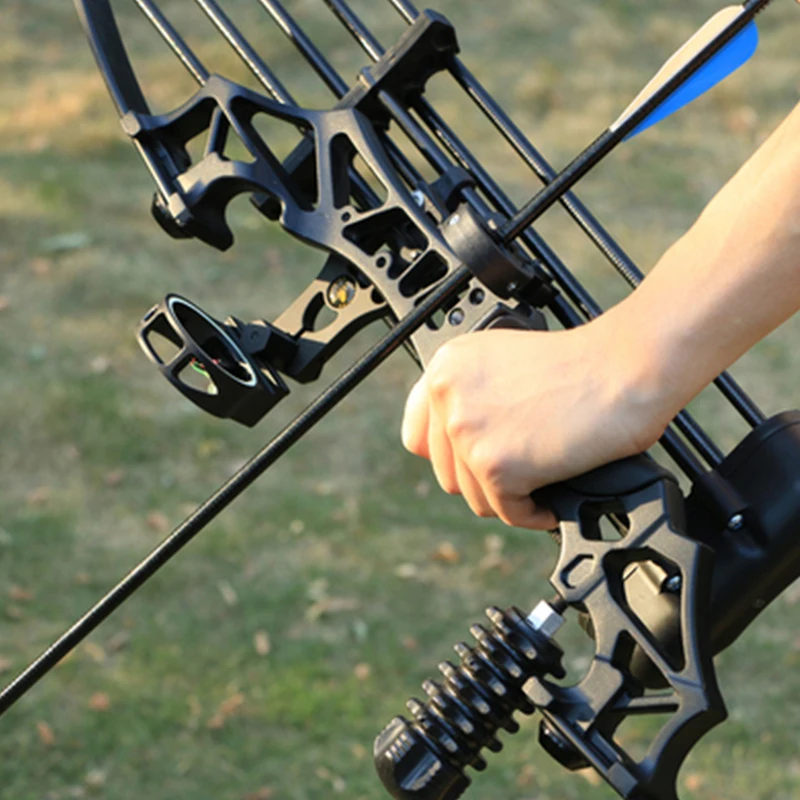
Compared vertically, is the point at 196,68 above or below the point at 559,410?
below

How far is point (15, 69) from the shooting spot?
21.8 ft

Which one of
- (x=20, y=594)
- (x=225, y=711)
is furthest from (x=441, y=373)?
(x=20, y=594)

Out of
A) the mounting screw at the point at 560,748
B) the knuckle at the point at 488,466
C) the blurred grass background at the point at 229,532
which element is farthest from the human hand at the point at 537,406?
the blurred grass background at the point at 229,532

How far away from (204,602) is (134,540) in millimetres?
379

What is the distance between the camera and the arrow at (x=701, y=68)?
142 cm

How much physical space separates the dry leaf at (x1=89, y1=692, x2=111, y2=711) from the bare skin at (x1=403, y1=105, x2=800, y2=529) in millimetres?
2176

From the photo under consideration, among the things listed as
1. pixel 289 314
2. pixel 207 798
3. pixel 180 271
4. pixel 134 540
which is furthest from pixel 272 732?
pixel 180 271

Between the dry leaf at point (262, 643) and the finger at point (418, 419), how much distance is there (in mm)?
2148

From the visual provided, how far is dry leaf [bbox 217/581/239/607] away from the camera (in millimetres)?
3552

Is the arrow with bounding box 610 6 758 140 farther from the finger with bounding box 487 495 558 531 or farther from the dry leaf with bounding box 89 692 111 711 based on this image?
the dry leaf with bounding box 89 692 111 711

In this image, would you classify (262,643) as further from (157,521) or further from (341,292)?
(341,292)

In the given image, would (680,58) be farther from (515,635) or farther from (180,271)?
(180,271)

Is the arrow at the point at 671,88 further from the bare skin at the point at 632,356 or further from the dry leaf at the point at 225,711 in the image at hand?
the dry leaf at the point at 225,711

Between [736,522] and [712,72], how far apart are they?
0.57 metres
